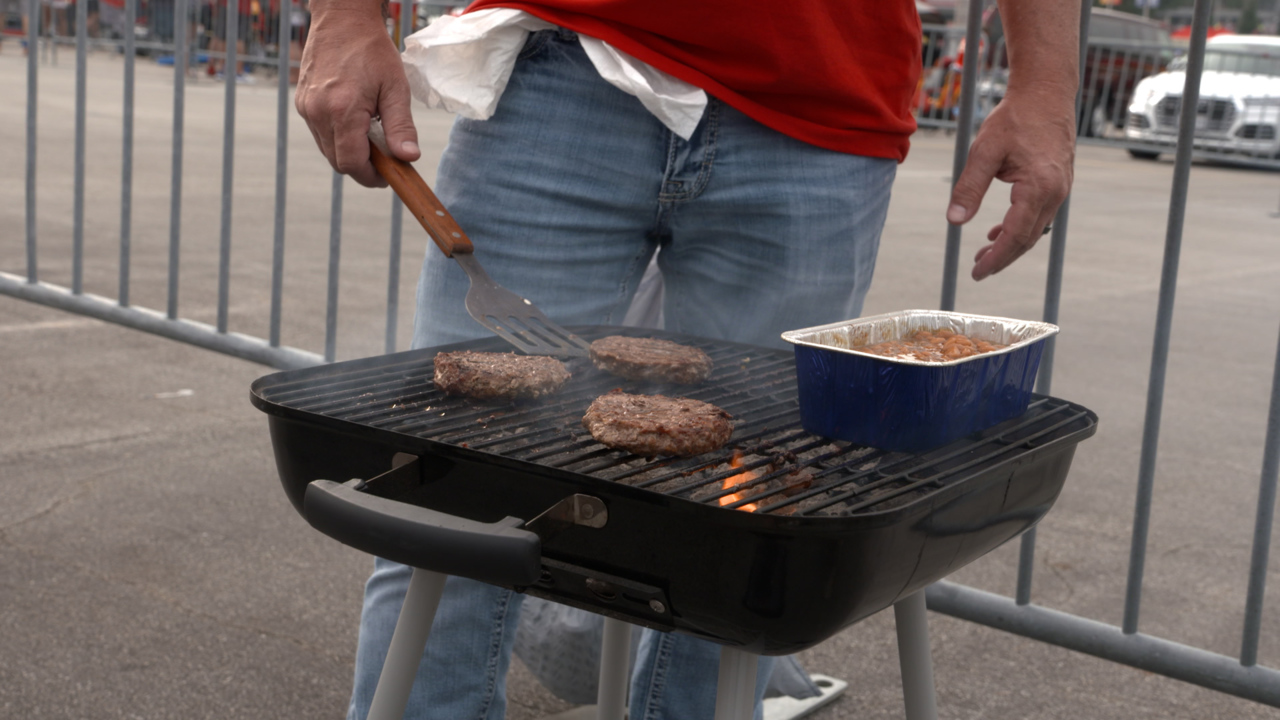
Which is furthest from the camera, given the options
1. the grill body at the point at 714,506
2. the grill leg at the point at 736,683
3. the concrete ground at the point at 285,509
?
the concrete ground at the point at 285,509

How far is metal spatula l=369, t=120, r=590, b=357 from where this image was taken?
5.41 ft

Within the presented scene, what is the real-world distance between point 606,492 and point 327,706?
5.19ft

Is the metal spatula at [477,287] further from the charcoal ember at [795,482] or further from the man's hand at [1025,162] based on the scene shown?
the man's hand at [1025,162]

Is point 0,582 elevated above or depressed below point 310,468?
below

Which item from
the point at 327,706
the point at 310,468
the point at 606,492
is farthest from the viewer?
the point at 327,706

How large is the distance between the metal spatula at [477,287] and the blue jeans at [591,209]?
142 mm

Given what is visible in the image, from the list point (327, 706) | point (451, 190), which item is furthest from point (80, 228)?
point (451, 190)

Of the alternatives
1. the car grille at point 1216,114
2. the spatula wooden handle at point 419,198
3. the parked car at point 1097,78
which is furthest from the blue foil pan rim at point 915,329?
the car grille at point 1216,114

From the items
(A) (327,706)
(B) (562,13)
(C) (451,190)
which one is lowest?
(A) (327,706)

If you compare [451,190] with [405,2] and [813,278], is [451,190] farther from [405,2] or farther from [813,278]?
[405,2]

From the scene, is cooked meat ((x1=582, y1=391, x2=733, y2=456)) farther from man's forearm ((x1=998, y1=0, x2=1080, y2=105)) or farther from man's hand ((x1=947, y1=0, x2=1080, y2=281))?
man's forearm ((x1=998, y1=0, x2=1080, y2=105))

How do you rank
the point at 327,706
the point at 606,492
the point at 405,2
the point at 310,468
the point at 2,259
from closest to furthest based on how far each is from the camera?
1. the point at 606,492
2. the point at 310,468
3. the point at 327,706
4. the point at 405,2
5. the point at 2,259

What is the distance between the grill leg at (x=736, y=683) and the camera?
1.34 m

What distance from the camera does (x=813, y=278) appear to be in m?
1.91
